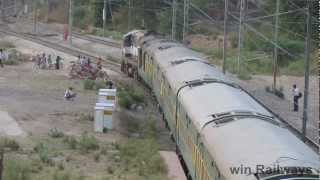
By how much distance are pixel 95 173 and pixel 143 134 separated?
6.46 m

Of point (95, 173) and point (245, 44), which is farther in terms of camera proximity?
point (245, 44)

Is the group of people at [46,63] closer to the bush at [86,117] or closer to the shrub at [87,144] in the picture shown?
the bush at [86,117]

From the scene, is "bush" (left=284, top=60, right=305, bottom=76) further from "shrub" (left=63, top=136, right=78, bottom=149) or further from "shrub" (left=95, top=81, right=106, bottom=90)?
"shrub" (left=63, top=136, right=78, bottom=149)

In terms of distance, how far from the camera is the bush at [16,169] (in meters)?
17.6

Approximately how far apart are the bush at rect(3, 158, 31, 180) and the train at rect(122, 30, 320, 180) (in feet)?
13.7

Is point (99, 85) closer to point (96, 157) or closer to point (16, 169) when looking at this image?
point (96, 157)

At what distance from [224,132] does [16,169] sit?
757cm

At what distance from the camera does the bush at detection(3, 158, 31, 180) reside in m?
17.6

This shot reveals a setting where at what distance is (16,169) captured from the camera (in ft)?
60.2

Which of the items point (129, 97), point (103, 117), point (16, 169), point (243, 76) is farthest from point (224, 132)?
point (243, 76)

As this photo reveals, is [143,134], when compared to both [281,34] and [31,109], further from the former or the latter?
[281,34]

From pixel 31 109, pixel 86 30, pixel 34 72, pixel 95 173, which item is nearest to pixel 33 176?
pixel 95 173

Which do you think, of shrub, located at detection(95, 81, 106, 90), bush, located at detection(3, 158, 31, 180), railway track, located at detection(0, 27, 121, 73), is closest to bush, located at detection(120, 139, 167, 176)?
bush, located at detection(3, 158, 31, 180)

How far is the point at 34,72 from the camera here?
43.0 m
